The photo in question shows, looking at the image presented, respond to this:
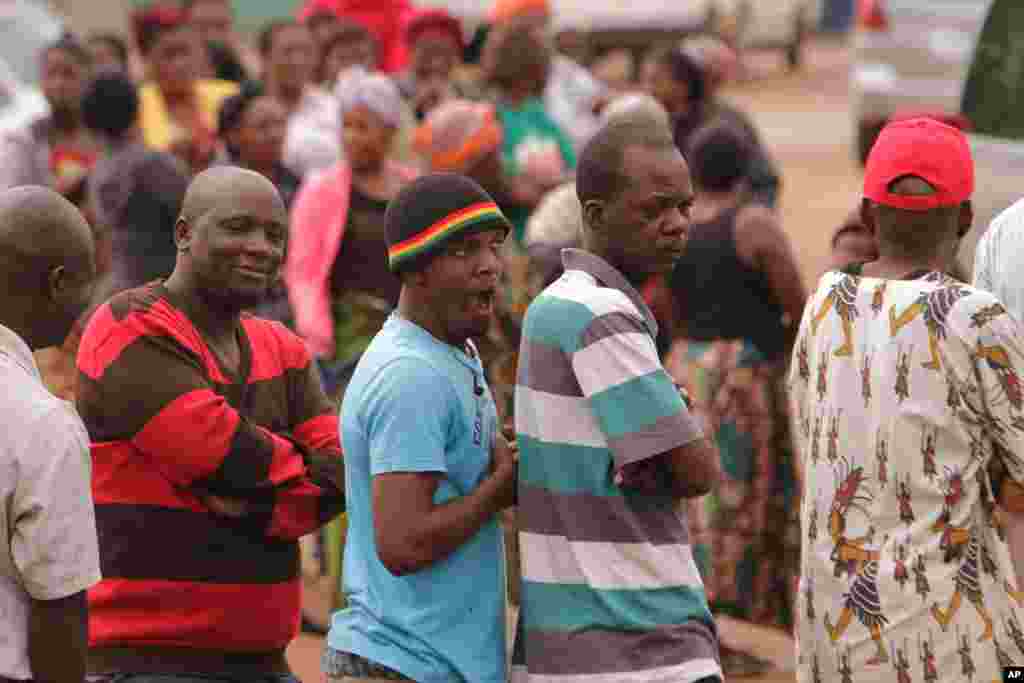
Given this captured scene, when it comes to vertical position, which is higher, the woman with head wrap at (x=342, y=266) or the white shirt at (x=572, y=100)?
the white shirt at (x=572, y=100)

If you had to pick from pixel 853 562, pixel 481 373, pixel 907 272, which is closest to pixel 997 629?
pixel 853 562

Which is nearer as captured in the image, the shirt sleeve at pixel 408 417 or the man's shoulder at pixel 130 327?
the shirt sleeve at pixel 408 417

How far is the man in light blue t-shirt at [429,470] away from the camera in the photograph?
3.90 metres

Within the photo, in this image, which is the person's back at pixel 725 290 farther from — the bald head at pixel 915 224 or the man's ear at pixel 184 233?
the man's ear at pixel 184 233

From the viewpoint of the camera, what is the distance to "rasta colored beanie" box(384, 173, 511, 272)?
13.2 feet

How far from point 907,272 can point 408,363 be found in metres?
1.10

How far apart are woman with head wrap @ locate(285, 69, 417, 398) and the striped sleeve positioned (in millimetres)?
3069

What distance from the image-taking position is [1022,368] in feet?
13.4

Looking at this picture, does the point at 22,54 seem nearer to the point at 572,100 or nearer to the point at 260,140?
the point at 572,100

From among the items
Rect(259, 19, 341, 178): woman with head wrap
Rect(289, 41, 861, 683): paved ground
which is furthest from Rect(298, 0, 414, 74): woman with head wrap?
Rect(289, 41, 861, 683): paved ground

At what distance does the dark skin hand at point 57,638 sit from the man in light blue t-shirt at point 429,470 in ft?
2.02

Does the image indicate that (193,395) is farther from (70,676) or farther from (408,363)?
(70,676)

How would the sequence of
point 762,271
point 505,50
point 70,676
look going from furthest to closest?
point 505,50
point 762,271
point 70,676

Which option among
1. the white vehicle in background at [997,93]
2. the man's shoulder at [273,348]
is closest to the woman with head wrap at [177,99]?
the white vehicle in background at [997,93]
